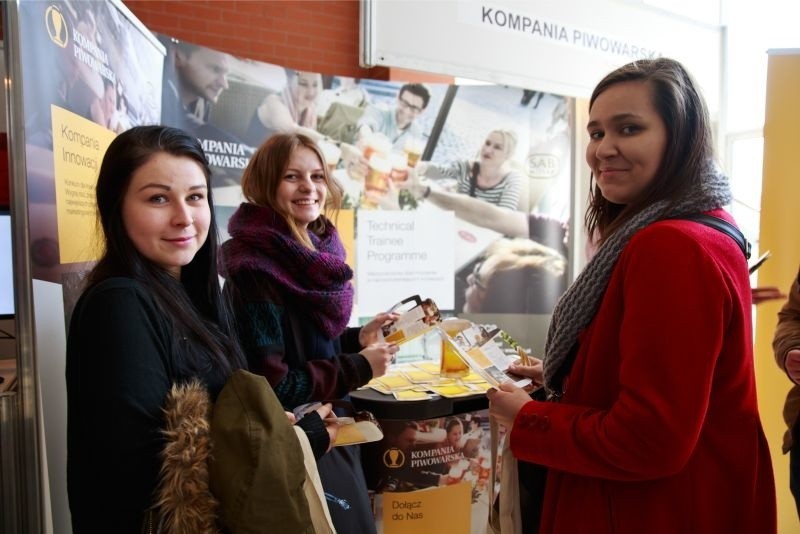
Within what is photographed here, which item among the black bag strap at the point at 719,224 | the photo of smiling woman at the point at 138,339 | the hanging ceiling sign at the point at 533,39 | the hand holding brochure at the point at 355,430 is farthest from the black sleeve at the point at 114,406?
the hanging ceiling sign at the point at 533,39

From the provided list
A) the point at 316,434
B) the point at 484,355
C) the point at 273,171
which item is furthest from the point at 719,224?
the point at 273,171

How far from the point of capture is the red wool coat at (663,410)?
909 millimetres

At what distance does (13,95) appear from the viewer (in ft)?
4.30

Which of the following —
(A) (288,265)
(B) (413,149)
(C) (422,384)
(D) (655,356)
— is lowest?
(C) (422,384)

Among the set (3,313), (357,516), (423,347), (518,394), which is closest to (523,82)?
(423,347)

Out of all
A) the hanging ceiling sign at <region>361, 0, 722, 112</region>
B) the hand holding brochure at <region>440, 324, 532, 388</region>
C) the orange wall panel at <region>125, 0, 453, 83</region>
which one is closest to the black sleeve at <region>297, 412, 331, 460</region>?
the hand holding brochure at <region>440, 324, 532, 388</region>

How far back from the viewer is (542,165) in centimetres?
350

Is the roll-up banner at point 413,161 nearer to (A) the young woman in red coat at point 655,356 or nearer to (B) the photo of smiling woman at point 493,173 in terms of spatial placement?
(B) the photo of smiling woman at point 493,173

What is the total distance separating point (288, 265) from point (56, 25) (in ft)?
2.91

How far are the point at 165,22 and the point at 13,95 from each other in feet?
10.2

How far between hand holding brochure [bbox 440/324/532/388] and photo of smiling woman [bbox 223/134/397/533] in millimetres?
250

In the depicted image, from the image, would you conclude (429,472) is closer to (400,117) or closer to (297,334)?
(297,334)

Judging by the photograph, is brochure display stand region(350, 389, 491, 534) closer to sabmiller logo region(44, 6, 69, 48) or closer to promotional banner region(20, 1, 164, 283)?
promotional banner region(20, 1, 164, 283)

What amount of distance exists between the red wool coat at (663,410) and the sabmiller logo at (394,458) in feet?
3.28
